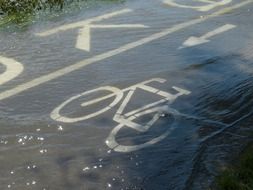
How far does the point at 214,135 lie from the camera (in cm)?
559

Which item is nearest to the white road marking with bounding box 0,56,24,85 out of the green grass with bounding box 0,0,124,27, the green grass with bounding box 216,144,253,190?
the green grass with bounding box 0,0,124,27

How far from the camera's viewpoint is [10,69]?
729 cm

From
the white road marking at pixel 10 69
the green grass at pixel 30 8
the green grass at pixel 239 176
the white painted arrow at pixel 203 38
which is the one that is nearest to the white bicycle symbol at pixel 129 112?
the green grass at pixel 239 176

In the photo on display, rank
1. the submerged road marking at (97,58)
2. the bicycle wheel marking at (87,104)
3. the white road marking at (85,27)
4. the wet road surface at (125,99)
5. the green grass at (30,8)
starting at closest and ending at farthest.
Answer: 1. the wet road surface at (125,99)
2. the bicycle wheel marking at (87,104)
3. the submerged road marking at (97,58)
4. the white road marking at (85,27)
5. the green grass at (30,8)

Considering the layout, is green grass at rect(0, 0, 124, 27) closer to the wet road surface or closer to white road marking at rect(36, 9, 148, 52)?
the wet road surface

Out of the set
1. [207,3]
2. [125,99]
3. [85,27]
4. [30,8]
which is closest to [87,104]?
[125,99]

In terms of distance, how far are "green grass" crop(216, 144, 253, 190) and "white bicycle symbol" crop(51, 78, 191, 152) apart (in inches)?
38.6

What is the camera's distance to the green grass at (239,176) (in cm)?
455

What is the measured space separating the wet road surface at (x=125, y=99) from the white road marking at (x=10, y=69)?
0.08 ft

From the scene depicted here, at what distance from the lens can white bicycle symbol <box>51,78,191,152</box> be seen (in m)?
5.47

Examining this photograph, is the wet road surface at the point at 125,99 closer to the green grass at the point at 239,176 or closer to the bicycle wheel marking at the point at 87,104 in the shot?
the bicycle wheel marking at the point at 87,104

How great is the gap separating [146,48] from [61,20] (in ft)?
7.21

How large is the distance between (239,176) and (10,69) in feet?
13.5

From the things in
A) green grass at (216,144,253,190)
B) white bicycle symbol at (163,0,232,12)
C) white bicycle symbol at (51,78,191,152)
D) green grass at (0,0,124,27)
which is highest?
green grass at (0,0,124,27)
